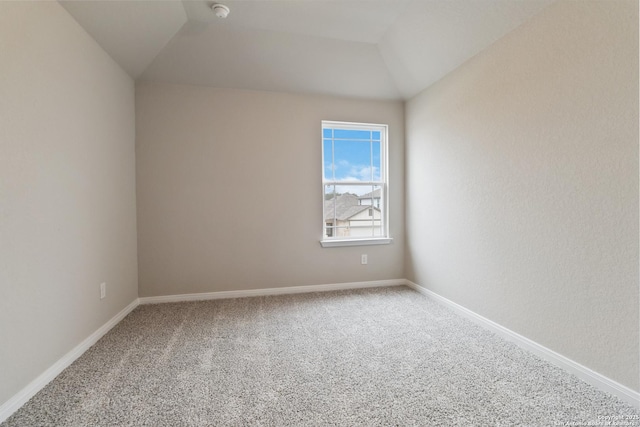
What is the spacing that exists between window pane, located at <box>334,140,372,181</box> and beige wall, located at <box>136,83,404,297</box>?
0.28m

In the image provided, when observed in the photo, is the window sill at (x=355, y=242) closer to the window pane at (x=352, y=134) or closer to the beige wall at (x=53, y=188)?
the window pane at (x=352, y=134)

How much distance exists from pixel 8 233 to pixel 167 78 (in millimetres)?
2055

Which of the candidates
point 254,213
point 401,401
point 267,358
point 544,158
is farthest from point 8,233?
point 544,158

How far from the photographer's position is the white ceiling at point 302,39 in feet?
6.90

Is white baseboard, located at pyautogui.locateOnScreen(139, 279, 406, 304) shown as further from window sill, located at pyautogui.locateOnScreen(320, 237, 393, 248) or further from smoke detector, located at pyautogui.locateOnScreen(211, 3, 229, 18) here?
smoke detector, located at pyautogui.locateOnScreen(211, 3, 229, 18)

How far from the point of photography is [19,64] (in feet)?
4.95

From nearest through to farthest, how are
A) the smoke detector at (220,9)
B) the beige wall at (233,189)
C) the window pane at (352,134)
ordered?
the smoke detector at (220,9) < the beige wall at (233,189) < the window pane at (352,134)

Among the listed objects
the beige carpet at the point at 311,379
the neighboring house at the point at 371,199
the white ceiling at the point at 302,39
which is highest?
the white ceiling at the point at 302,39

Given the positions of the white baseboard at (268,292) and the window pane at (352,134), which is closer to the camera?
the white baseboard at (268,292)

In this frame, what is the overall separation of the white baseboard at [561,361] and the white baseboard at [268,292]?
1.00m

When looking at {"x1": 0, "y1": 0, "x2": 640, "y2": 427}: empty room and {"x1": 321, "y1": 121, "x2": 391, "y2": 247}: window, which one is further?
{"x1": 321, "y1": 121, "x2": 391, "y2": 247}: window

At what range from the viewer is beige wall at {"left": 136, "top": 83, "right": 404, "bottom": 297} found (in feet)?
9.62

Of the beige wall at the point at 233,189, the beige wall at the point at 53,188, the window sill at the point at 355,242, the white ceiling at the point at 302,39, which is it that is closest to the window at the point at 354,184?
the window sill at the point at 355,242

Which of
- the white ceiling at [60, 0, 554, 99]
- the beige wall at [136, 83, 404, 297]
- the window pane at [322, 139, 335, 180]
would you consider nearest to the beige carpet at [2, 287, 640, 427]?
the beige wall at [136, 83, 404, 297]
